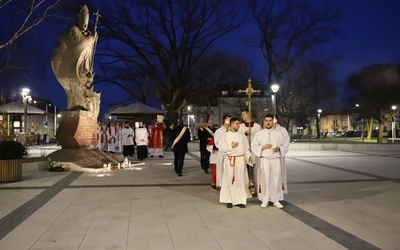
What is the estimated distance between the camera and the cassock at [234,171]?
28.8ft

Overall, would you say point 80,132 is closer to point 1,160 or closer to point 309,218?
point 1,160

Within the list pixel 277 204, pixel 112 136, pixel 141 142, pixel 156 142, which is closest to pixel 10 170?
pixel 277 204

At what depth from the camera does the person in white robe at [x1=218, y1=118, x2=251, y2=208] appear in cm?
877

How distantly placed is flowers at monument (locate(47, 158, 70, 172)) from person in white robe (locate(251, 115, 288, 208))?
8877mm

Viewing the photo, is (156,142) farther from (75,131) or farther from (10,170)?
(10,170)

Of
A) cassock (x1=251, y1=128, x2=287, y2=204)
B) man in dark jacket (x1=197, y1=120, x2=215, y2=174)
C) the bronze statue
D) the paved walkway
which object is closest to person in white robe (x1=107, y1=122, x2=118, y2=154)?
the bronze statue

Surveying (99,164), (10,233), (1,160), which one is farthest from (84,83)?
(10,233)

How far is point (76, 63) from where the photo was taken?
54.6ft

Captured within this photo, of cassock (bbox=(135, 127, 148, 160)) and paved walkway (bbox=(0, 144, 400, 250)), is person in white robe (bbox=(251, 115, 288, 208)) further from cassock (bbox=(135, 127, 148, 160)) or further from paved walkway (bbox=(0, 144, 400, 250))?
cassock (bbox=(135, 127, 148, 160))

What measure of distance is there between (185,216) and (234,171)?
163 centimetres

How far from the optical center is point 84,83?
55.8 feet

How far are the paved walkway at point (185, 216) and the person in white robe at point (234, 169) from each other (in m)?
0.26

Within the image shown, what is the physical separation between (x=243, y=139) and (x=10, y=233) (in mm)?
4755

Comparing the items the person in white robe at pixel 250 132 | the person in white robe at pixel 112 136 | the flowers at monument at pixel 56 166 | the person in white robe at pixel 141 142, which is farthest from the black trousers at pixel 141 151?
the person in white robe at pixel 250 132
